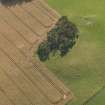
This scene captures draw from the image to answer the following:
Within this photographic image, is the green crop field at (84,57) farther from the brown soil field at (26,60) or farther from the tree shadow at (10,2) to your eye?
the tree shadow at (10,2)

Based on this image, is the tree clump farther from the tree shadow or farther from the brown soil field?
the tree shadow

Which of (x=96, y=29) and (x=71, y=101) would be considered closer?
(x=71, y=101)

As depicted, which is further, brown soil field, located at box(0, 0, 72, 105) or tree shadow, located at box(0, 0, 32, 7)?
tree shadow, located at box(0, 0, 32, 7)

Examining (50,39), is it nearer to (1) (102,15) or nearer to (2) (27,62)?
(2) (27,62)

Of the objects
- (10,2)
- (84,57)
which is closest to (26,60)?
(84,57)

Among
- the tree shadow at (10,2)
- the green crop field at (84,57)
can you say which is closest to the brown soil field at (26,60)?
the tree shadow at (10,2)

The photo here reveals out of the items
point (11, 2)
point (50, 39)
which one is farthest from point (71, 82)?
point (11, 2)

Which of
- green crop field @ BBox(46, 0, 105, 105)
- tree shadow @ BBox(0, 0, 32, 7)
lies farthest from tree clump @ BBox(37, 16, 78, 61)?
tree shadow @ BBox(0, 0, 32, 7)
